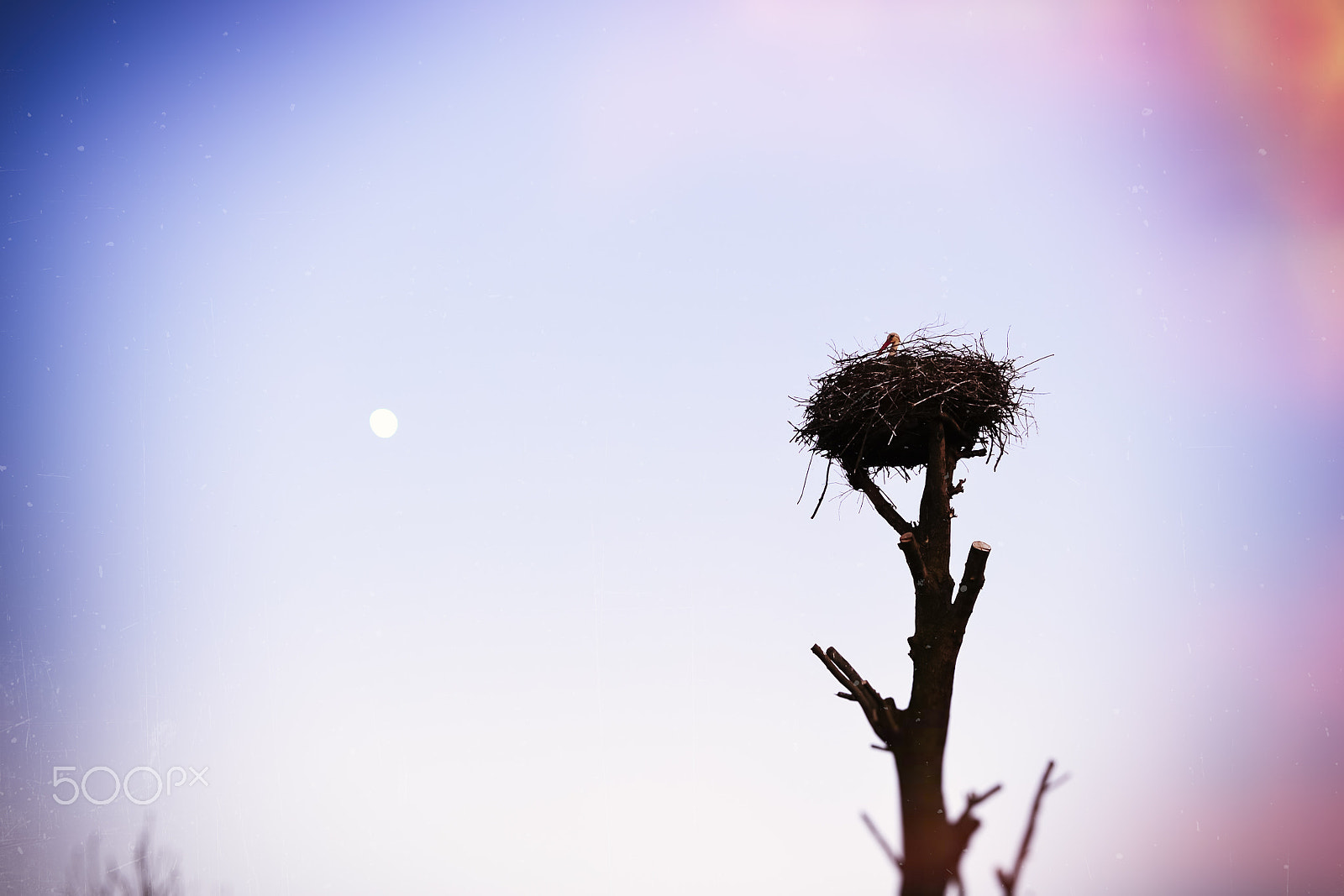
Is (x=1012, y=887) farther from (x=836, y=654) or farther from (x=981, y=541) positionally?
(x=981, y=541)

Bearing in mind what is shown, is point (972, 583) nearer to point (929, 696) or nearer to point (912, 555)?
point (912, 555)

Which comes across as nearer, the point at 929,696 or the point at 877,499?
the point at 929,696

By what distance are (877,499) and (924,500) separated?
0.37 metres

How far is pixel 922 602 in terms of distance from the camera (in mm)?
5723

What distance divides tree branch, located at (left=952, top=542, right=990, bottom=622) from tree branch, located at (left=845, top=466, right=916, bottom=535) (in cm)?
48

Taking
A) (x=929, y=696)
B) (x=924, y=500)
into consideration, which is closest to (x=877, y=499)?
(x=924, y=500)

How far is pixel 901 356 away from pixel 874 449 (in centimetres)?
76

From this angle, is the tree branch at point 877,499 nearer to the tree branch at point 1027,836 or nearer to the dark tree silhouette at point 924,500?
the dark tree silhouette at point 924,500

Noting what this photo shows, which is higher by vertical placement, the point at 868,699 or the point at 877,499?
the point at 877,499

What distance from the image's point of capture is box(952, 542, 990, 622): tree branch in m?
5.59

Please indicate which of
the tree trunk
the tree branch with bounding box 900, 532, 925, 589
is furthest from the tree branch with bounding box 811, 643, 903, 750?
the tree branch with bounding box 900, 532, 925, 589

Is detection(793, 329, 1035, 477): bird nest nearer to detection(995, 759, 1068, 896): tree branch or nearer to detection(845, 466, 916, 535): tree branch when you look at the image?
detection(845, 466, 916, 535): tree branch

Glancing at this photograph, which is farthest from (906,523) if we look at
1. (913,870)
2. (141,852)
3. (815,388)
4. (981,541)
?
(141,852)

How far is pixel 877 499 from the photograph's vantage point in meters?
6.31
